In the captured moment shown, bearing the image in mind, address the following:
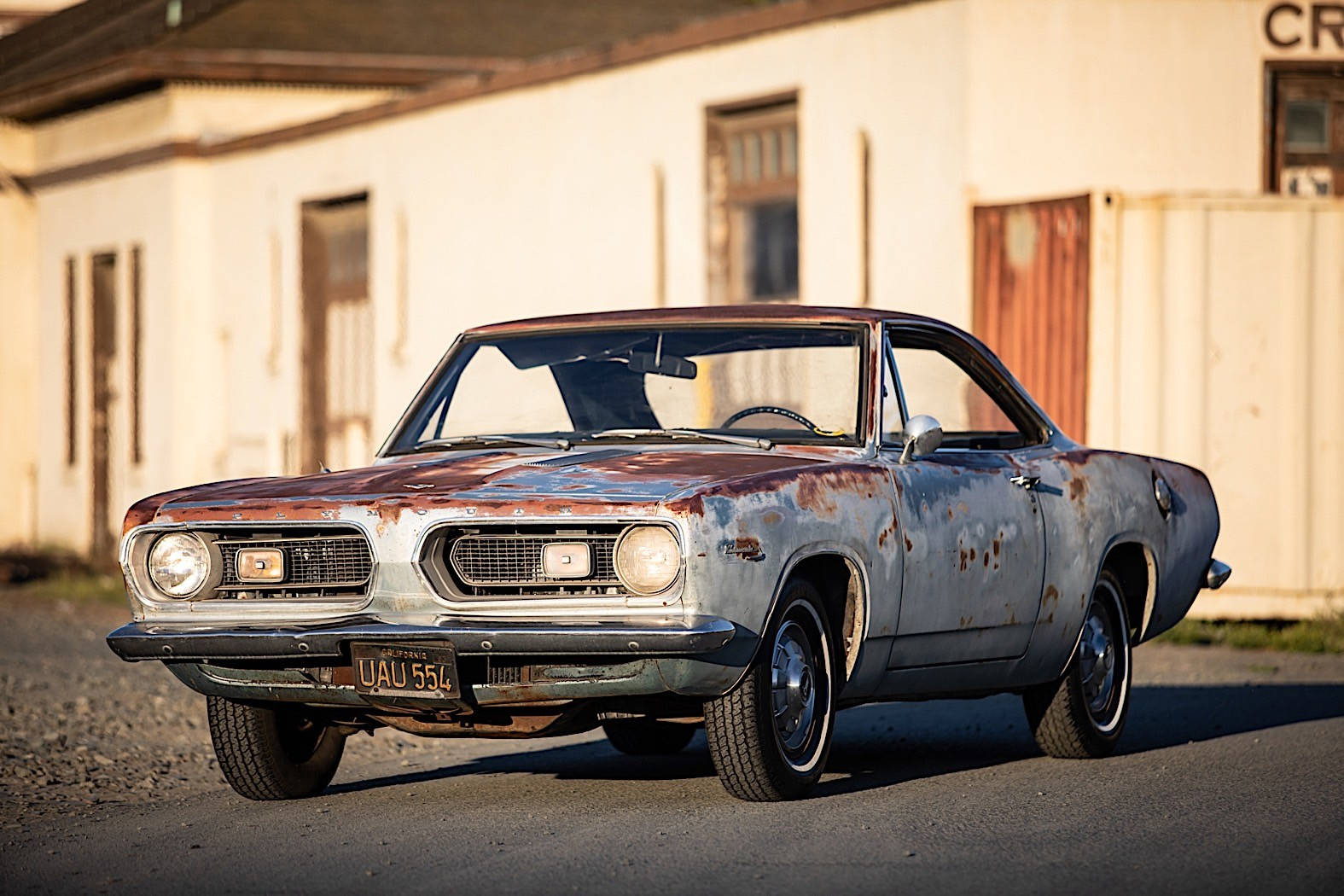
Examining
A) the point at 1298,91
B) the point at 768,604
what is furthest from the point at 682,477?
the point at 1298,91

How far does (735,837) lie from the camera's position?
5.98m

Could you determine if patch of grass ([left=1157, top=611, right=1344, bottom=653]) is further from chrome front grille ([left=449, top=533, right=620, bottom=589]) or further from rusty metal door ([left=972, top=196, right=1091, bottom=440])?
chrome front grille ([left=449, top=533, right=620, bottom=589])

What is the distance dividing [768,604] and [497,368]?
2001mm

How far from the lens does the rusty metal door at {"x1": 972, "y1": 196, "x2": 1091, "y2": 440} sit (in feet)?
42.5

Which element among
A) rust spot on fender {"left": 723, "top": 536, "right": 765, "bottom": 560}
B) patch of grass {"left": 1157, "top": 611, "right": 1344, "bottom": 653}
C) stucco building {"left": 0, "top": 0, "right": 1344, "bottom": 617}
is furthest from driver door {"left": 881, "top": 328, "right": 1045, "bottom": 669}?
stucco building {"left": 0, "top": 0, "right": 1344, "bottom": 617}

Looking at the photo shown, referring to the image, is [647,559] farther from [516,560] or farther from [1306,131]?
[1306,131]

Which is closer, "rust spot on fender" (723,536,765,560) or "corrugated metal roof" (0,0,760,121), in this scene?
"rust spot on fender" (723,536,765,560)

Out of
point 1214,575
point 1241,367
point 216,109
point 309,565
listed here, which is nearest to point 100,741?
point 309,565

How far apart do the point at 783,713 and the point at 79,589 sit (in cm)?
1349

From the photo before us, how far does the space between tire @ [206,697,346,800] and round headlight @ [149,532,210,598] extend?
39 centimetres

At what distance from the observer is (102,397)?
2288 cm

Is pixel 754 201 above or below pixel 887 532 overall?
above

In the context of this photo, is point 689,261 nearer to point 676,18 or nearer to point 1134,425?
point 1134,425

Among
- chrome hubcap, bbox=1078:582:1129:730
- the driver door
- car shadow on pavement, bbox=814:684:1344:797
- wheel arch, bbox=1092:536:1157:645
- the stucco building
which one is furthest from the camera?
the stucco building
